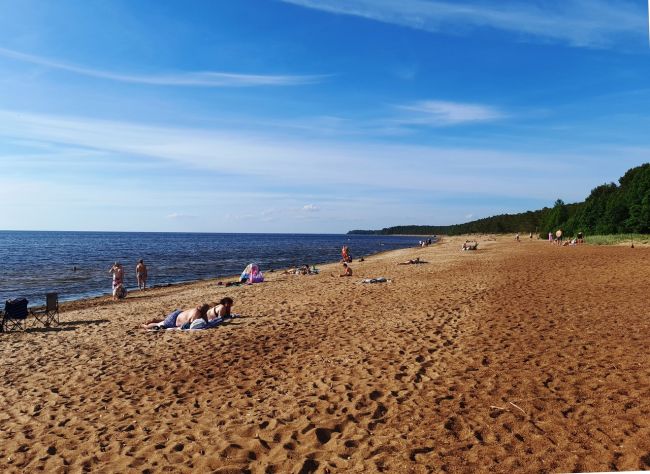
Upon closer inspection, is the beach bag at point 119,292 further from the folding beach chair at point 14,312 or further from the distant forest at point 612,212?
the distant forest at point 612,212

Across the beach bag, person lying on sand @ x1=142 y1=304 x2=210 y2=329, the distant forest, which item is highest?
the distant forest

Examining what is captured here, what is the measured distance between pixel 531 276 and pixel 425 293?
729cm

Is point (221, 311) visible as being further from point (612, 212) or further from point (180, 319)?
point (612, 212)

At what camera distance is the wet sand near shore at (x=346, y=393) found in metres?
5.04

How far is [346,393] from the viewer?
6.89 m

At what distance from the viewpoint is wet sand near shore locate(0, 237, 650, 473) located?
5.04 meters

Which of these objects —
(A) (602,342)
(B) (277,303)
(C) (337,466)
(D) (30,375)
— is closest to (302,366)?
(C) (337,466)

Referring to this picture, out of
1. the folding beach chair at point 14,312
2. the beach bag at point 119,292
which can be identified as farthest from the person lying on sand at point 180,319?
the beach bag at point 119,292

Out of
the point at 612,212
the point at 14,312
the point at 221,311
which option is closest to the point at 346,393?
the point at 221,311

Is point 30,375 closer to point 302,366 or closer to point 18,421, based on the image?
point 18,421

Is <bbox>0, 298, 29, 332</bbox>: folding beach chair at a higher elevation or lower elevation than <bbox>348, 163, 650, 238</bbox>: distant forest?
lower

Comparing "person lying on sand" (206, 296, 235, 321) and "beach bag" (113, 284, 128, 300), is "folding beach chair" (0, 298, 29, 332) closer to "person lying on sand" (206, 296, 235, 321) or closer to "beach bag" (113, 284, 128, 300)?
"person lying on sand" (206, 296, 235, 321)

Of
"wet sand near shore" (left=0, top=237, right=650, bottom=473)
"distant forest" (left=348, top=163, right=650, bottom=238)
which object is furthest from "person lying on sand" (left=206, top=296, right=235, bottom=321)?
"distant forest" (left=348, top=163, right=650, bottom=238)

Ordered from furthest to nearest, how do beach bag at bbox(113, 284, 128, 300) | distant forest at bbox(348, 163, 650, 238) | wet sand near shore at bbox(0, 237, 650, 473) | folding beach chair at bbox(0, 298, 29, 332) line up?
distant forest at bbox(348, 163, 650, 238)
beach bag at bbox(113, 284, 128, 300)
folding beach chair at bbox(0, 298, 29, 332)
wet sand near shore at bbox(0, 237, 650, 473)
